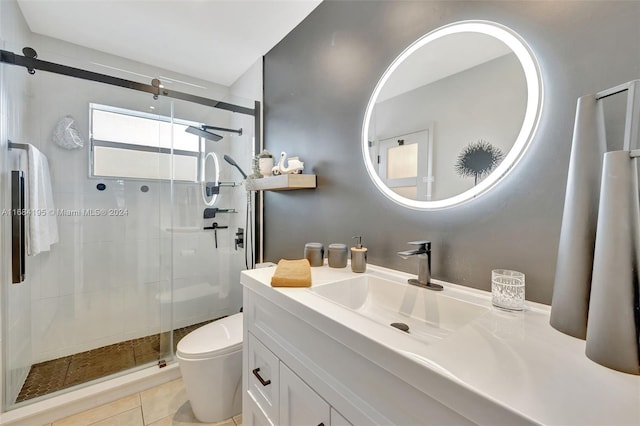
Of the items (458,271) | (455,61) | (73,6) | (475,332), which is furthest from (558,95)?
(73,6)

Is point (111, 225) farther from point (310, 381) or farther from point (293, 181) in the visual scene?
point (310, 381)

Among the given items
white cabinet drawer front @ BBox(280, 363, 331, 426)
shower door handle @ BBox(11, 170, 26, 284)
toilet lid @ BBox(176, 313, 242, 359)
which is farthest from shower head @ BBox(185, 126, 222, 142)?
white cabinet drawer front @ BBox(280, 363, 331, 426)

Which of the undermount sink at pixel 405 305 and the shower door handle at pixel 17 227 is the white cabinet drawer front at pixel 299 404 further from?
the shower door handle at pixel 17 227

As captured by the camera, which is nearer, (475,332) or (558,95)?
(475,332)

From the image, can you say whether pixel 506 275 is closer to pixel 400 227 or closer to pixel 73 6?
pixel 400 227

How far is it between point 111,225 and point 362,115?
2.21 metres

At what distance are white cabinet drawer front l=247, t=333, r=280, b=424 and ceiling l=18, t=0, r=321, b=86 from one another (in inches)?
77.7

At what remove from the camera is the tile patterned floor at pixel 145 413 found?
1500 mm

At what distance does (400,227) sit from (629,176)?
28.9 inches

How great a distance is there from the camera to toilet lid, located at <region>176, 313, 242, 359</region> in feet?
4.68

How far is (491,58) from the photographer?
0.94 metres

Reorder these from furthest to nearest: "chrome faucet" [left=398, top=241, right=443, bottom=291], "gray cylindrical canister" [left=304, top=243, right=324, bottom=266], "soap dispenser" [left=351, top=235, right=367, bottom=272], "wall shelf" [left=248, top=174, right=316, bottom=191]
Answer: "wall shelf" [left=248, top=174, right=316, bottom=191] < "gray cylindrical canister" [left=304, top=243, right=324, bottom=266] < "soap dispenser" [left=351, top=235, right=367, bottom=272] < "chrome faucet" [left=398, top=241, right=443, bottom=291]

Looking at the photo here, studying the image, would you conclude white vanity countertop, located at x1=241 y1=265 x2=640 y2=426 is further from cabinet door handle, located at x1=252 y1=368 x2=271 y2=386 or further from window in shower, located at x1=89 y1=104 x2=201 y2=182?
window in shower, located at x1=89 y1=104 x2=201 y2=182

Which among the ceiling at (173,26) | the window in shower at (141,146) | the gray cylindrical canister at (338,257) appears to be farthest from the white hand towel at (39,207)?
the gray cylindrical canister at (338,257)
